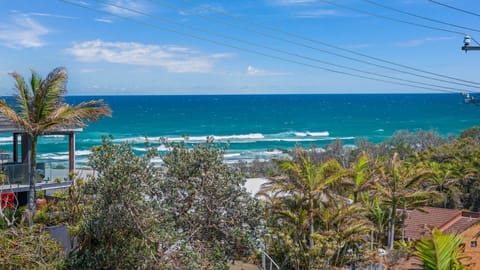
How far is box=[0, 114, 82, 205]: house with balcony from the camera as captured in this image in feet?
50.8

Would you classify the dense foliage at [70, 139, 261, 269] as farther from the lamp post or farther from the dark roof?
the dark roof

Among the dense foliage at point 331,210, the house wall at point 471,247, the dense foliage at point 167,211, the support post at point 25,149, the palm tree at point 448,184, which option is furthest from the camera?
the palm tree at point 448,184

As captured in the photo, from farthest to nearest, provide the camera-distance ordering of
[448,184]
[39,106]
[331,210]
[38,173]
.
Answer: [448,184] → [38,173] → [331,210] → [39,106]

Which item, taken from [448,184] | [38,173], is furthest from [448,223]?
[38,173]

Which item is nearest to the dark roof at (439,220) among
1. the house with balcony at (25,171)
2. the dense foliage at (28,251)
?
the house with balcony at (25,171)

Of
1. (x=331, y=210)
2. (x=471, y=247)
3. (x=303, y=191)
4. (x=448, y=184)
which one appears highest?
(x=303, y=191)

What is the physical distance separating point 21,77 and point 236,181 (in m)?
5.53

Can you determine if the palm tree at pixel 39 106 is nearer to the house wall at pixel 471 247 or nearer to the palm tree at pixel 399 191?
the palm tree at pixel 399 191

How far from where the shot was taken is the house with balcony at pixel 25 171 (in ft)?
50.8

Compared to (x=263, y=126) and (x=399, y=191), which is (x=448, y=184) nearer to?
(x=399, y=191)

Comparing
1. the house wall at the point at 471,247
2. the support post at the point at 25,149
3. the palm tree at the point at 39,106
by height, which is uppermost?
the palm tree at the point at 39,106

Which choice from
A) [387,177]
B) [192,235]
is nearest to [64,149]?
[387,177]

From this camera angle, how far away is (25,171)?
15.9 meters

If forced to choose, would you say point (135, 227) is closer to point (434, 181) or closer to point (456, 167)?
point (434, 181)
